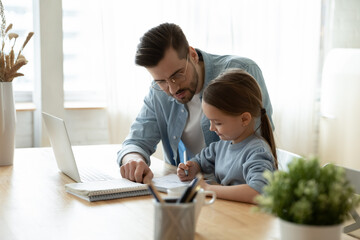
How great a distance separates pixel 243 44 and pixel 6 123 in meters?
2.42

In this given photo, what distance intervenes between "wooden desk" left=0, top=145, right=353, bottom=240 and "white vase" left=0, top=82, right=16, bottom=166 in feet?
0.86

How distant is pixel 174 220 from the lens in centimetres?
99

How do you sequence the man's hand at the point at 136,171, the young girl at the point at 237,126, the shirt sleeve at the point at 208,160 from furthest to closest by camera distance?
the shirt sleeve at the point at 208,160 → the man's hand at the point at 136,171 → the young girl at the point at 237,126

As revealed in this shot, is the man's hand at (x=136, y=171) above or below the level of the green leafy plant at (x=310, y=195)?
below

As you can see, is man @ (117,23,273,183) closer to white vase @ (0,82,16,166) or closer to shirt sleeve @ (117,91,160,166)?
shirt sleeve @ (117,91,160,166)

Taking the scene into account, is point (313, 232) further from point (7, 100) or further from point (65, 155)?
point (7, 100)

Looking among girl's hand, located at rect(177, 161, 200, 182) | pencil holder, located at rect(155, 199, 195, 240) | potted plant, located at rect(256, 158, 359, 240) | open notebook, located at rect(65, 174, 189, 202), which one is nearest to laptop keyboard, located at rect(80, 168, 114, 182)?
open notebook, located at rect(65, 174, 189, 202)

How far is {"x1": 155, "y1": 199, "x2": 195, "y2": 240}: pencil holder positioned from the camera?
0.98m

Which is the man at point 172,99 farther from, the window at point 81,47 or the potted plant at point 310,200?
the window at point 81,47

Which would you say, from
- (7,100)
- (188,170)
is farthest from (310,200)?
(7,100)

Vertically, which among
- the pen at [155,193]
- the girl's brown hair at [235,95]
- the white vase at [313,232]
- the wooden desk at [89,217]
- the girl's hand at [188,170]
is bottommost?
the wooden desk at [89,217]

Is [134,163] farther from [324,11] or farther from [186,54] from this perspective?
[324,11]

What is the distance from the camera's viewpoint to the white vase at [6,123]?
1.99m

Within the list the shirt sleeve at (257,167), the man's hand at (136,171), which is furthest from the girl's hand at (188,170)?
the shirt sleeve at (257,167)
